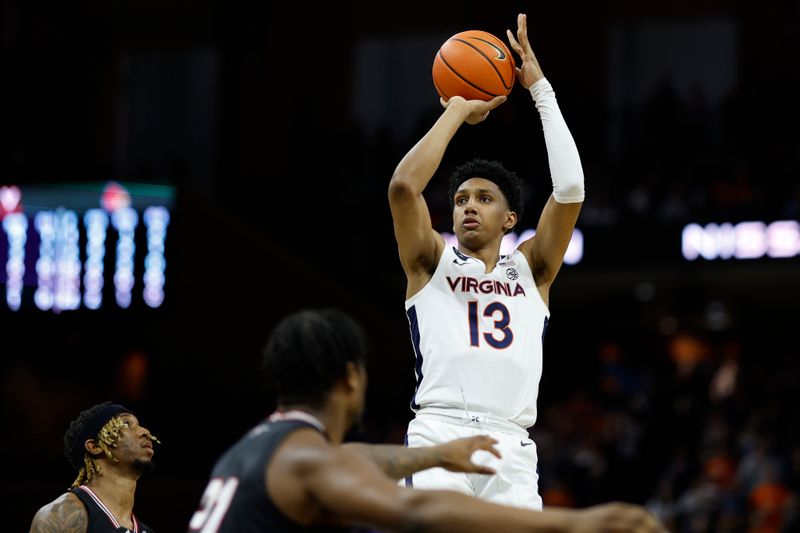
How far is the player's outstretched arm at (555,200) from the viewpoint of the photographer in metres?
5.27

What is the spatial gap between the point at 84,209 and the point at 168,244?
101cm

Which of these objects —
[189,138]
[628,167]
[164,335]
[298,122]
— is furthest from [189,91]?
[628,167]

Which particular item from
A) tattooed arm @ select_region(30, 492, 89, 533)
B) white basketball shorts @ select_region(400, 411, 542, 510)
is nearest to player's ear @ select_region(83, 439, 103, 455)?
tattooed arm @ select_region(30, 492, 89, 533)

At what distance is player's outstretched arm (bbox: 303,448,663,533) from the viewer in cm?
303

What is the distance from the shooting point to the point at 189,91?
2195cm

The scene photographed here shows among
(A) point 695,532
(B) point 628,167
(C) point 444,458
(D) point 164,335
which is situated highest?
(B) point 628,167

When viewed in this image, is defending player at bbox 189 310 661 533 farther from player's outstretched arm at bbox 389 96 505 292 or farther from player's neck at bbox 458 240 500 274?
player's neck at bbox 458 240 500 274

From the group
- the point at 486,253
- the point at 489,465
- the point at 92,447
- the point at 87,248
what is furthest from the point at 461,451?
the point at 87,248

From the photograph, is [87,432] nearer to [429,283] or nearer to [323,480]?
[429,283]

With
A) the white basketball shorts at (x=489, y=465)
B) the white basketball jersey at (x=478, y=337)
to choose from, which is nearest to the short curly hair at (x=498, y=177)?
the white basketball jersey at (x=478, y=337)

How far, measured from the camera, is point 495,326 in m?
5.15

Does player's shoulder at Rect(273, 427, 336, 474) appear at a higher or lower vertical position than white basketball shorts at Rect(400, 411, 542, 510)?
higher

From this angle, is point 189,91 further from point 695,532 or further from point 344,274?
point 695,532

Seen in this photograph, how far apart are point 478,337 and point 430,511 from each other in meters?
2.05
